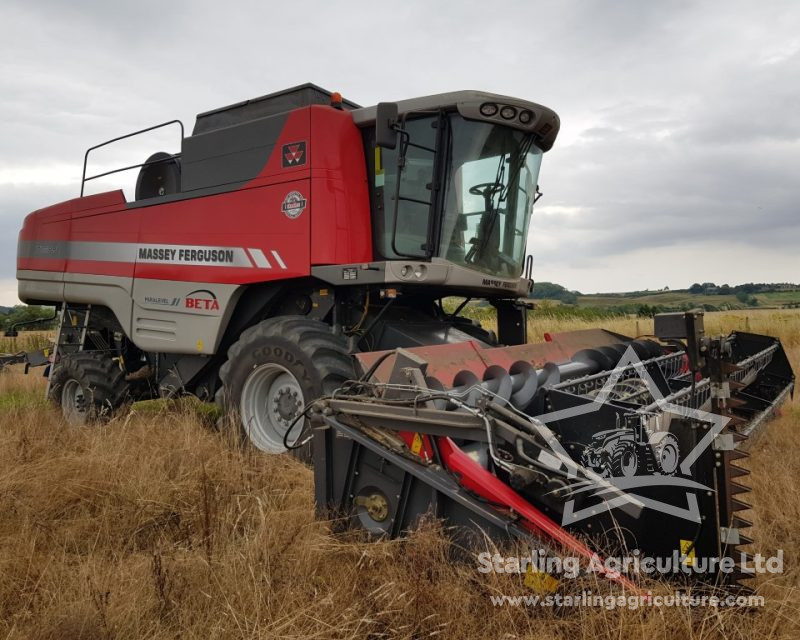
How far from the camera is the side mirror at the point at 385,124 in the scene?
14.2 ft

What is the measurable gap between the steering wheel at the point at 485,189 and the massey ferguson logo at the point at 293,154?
51.3 inches

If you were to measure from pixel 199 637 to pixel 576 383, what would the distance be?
190cm

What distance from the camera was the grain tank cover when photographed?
199 inches

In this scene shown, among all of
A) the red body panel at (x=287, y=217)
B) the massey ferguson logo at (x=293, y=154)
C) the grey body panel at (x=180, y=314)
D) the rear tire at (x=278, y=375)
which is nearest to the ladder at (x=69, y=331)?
the grey body panel at (x=180, y=314)

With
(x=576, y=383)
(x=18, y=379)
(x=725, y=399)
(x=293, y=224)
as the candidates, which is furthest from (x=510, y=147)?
(x=18, y=379)

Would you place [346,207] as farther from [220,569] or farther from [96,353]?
[96,353]

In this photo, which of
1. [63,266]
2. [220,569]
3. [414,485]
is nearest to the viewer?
[220,569]

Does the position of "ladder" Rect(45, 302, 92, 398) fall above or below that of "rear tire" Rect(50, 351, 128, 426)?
above

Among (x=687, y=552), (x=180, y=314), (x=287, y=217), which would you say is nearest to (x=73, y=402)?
(x=180, y=314)

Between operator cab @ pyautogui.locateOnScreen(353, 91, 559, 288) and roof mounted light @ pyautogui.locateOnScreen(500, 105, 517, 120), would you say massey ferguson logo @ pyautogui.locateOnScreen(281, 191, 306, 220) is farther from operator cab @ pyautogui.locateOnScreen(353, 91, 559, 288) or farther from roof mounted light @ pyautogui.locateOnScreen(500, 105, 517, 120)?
roof mounted light @ pyautogui.locateOnScreen(500, 105, 517, 120)

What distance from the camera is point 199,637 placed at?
2.01 metres

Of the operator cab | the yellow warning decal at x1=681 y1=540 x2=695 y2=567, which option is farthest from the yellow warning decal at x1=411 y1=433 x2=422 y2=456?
the operator cab

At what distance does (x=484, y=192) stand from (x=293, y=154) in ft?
4.93

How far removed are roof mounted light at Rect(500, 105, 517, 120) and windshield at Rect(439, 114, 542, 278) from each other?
0.10 m
